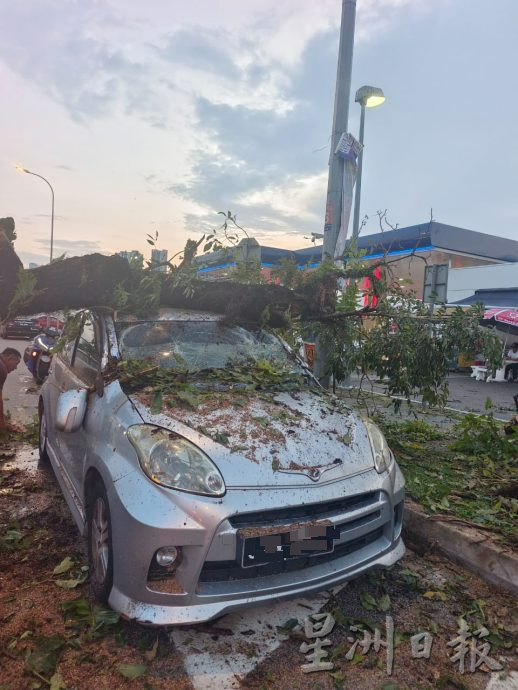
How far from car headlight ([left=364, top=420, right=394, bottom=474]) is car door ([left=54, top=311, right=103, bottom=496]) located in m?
1.76

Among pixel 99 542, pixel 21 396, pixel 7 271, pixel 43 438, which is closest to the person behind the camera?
pixel 99 542

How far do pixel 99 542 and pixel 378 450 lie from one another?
1715mm

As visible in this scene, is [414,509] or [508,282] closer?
[414,509]

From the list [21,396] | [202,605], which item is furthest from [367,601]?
[21,396]

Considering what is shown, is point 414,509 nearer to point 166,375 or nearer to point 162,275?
point 166,375

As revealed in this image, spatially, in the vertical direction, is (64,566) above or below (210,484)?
below

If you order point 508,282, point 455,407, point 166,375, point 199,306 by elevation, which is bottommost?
point 455,407

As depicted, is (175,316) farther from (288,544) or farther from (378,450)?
(288,544)

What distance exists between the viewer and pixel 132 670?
224 cm

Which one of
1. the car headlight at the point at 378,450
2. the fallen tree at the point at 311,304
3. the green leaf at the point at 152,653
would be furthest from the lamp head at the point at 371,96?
the green leaf at the point at 152,653

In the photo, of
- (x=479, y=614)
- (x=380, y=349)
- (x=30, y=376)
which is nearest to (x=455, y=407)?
(x=380, y=349)

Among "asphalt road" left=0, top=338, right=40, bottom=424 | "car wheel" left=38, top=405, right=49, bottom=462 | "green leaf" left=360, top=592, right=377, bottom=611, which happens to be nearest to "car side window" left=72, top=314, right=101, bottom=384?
"car wheel" left=38, top=405, right=49, bottom=462

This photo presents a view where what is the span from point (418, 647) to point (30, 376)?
1042 cm

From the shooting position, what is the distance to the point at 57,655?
231 cm
